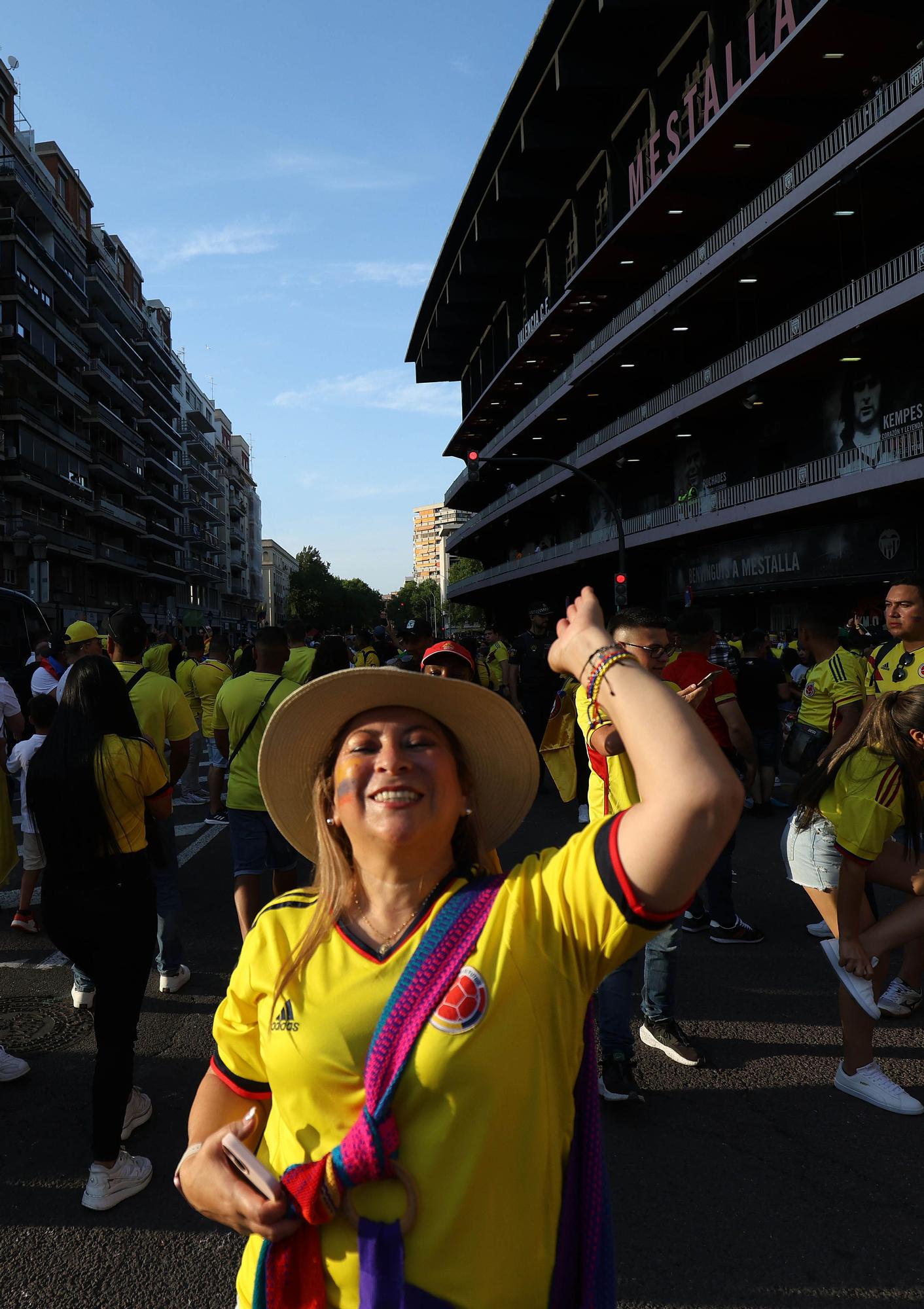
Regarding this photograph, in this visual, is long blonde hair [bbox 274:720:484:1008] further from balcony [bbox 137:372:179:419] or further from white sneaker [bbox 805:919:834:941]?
balcony [bbox 137:372:179:419]

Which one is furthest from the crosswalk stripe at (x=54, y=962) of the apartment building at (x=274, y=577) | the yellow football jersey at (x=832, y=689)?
the apartment building at (x=274, y=577)

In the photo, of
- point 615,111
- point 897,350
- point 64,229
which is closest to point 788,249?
point 897,350

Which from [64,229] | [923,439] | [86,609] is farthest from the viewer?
[86,609]

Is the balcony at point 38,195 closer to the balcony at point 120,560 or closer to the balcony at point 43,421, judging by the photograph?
the balcony at point 43,421

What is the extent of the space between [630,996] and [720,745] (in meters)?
2.54

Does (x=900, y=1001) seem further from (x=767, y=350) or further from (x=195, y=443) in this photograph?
(x=195, y=443)

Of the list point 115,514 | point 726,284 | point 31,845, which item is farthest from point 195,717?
point 115,514

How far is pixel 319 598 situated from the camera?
95938mm

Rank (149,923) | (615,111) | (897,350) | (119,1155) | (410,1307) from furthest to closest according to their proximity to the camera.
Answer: (615,111) → (897,350) → (149,923) → (119,1155) → (410,1307)

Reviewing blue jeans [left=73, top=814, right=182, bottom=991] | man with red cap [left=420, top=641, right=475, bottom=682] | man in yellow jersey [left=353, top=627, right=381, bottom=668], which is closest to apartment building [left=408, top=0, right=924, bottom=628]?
man in yellow jersey [left=353, top=627, right=381, bottom=668]

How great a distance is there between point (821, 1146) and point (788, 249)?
78.0ft

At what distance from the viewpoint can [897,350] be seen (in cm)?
2055

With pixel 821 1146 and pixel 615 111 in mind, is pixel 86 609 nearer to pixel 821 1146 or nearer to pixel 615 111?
pixel 615 111

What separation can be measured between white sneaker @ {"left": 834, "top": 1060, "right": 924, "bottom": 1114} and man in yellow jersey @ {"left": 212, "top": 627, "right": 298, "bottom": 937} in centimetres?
281
